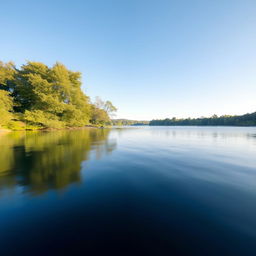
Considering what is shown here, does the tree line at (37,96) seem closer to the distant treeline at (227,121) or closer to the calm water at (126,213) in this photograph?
the calm water at (126,213)

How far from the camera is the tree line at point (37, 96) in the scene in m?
26.6

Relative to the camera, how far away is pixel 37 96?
29.0 metres

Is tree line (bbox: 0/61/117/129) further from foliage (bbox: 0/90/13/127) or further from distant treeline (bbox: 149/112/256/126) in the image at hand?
distant treeline (bbox: 149/112/256/126)

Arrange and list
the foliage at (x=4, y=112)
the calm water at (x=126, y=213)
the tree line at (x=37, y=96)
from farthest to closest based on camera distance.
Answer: the tree line at (x=37, y=96)
the foliage at (x=4, y=112)
the calm water at (x=126, y=213)

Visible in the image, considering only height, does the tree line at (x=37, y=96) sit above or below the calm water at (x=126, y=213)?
above

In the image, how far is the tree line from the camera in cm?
2655

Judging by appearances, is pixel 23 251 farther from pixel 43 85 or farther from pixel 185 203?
pixel 43 85

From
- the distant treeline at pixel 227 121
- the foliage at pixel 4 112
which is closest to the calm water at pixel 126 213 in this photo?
the foliage at pixel 4 112

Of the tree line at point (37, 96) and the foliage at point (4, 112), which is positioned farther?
the tree line at point (37, 96)

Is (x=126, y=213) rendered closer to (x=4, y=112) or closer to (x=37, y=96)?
(x=4, y=112)

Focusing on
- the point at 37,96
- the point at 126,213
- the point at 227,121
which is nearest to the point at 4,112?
the point at 37,96

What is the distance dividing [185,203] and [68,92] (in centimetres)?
3707

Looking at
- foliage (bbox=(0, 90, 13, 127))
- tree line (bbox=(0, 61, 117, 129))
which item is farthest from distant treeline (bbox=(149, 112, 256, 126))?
foliage (bbox=(0, 90, 13, 127))

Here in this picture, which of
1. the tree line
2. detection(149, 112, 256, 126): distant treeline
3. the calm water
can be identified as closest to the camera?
the calm water
